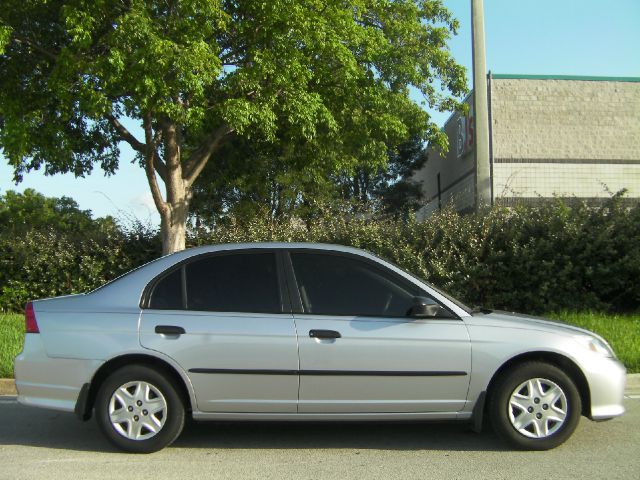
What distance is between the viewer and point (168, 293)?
5.05 metres

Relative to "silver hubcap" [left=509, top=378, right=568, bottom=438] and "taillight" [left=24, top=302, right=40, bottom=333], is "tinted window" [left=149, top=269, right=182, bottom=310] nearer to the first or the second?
"taillight" [left=24, top=302, right=40, bottom=333]

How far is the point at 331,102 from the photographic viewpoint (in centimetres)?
1355

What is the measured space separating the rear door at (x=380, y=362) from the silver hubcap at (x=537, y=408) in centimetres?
43

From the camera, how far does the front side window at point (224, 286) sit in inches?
197

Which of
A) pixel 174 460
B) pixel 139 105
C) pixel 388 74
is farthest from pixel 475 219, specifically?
pixel 174 460

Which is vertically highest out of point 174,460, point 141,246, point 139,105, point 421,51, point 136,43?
point 421,51

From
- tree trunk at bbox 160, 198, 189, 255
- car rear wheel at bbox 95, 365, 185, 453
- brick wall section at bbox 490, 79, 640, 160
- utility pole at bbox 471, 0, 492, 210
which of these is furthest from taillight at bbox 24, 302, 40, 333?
brick wall section at bbox 490, 79, 640, 160

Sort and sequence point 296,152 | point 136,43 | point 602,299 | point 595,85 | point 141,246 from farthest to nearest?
point 595,85, point 296,152, point 141,246, point 602,299, point 136,43

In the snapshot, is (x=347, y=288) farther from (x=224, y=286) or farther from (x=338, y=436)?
(x=338, y=436)

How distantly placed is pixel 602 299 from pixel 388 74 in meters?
6.24

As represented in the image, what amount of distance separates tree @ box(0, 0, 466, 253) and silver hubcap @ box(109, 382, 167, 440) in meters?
6.19

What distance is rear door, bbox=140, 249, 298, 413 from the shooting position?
4.79m

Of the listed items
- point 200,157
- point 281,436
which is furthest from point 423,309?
point 200,157

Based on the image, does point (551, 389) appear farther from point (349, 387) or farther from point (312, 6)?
point (312, 6)
